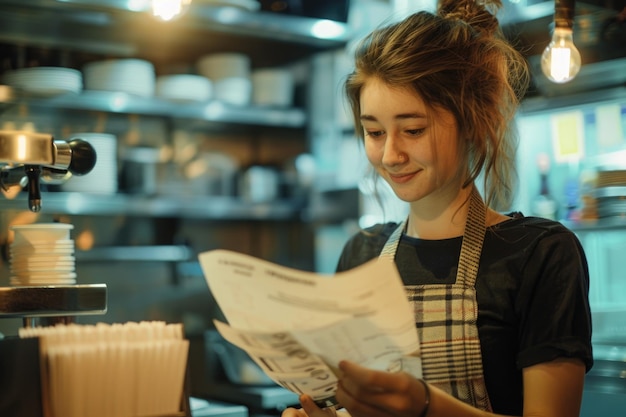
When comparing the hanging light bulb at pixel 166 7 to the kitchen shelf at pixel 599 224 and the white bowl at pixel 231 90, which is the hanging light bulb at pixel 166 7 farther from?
the white bowl at pixel 231 90

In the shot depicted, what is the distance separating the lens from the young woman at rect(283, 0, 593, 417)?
1.37m

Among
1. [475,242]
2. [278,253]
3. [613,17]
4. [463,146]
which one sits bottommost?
[278,253]

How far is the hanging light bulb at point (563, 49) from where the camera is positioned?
185cm

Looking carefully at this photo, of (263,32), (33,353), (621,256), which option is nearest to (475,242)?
(33,353)

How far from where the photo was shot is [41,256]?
1.47 metres

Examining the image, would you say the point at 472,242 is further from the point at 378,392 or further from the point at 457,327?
the point at 378,392

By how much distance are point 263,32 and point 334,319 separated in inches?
113

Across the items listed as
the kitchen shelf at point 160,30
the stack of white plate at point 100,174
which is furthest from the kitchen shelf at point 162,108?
the kitchen shelf at point 160,30

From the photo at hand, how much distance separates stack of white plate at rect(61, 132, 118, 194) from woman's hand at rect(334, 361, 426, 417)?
2312mm

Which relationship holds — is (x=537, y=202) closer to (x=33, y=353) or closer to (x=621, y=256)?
(x=621, y=256)

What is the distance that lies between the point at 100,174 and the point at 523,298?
91.7 inches

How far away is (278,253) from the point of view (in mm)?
4215

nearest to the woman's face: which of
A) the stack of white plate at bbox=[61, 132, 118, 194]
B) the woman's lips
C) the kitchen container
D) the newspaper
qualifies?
the woman's lips

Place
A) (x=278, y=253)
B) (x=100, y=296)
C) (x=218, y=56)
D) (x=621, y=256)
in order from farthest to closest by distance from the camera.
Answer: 1. (x=278, y=253)
2. (x=218, y=56)
3. (x=621, y=256)
4. (x=100, y=296)
